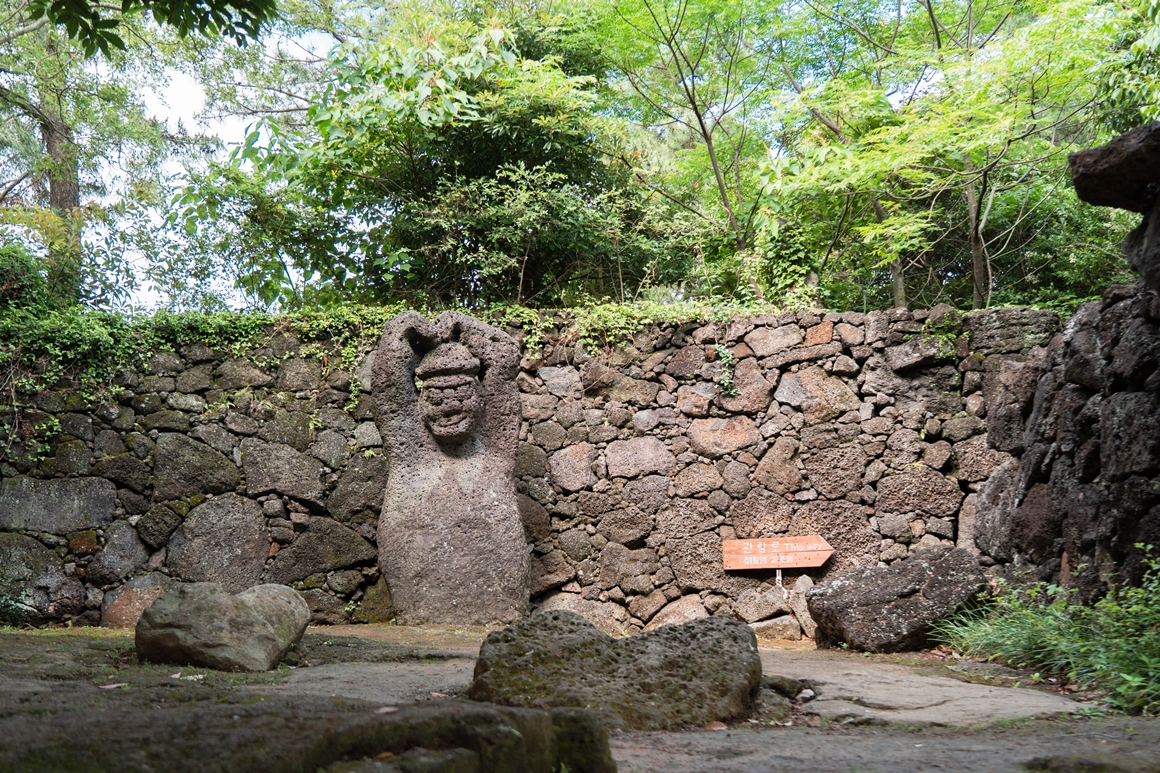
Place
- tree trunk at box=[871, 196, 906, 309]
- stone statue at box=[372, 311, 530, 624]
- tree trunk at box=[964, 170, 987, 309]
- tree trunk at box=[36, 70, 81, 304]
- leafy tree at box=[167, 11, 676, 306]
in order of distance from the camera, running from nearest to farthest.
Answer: stone statue at box=[372, 311, 530, 624]
leafy tree at box=[167, 11, 676, 306]
tree trunk at box=[964, 170, 987, 309]
tree trunk at box=[871, 196, 906, 309]
tree trunk at box=[36, 70, 81, 304]

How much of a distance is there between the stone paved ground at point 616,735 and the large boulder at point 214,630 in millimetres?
119

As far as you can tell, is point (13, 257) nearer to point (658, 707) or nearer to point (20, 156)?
point (20, 156)

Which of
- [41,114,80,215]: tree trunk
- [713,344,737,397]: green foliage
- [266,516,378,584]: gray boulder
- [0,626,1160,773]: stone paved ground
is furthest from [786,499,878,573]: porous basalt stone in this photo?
[41,114,80,215]: tree trunk

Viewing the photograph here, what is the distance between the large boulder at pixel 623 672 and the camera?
10.1 feet

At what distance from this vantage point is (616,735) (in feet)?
9.37

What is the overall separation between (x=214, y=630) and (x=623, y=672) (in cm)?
187

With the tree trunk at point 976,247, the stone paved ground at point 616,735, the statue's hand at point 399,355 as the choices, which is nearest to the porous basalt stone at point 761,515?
the stone paved ground at point 616,735

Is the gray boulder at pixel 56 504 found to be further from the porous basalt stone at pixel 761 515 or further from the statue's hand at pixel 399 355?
the porous basalt stone at pixel 761 515

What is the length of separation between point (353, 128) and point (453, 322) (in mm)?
2722

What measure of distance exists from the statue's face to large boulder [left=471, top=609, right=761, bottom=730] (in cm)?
272

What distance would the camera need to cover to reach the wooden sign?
6961 millimetres

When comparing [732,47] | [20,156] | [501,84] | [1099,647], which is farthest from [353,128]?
[1099,647]

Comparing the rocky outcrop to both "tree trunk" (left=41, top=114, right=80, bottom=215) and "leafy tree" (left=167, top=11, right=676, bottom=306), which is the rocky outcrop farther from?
"tree trunk" (left=41, top=114, right=80, bottom=215)

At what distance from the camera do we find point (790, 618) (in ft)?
22.6
